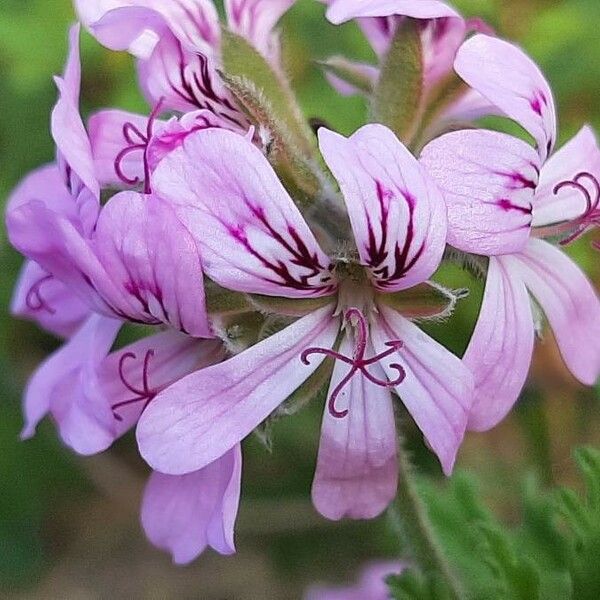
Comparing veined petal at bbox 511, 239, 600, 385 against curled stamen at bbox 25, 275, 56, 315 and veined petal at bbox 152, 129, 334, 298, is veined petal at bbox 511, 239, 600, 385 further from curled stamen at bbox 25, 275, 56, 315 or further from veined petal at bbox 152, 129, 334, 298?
curled stamen at bbox 25, 275, 56, 315

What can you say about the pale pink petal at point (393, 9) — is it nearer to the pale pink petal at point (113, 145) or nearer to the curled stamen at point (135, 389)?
the pale pink petal at point (113, 145)

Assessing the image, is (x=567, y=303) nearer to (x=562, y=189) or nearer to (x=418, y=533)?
(x=562, y=189)

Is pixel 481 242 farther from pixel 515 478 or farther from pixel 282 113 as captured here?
pixel 515 478

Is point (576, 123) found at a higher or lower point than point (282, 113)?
lower

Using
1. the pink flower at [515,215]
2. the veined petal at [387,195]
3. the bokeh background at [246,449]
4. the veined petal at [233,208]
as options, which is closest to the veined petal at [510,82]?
the pink flower at [515,215]

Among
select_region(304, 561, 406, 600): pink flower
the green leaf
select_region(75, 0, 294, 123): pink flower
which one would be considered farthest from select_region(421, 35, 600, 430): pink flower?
select_region(304, 561, 406, 600): pink flower

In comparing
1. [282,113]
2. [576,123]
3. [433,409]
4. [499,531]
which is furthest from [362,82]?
[576,123]
